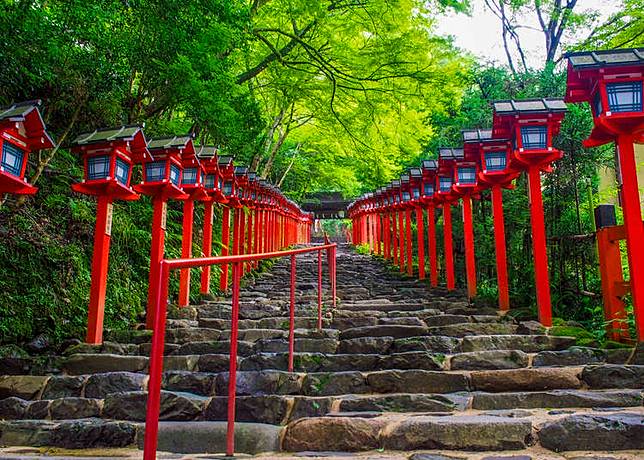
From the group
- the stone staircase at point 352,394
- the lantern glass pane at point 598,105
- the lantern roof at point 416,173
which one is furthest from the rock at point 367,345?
the lantern roof at point 416,173

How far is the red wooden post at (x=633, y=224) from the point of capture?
173 inches

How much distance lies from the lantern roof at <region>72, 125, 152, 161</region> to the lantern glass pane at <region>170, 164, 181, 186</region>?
0.62 m

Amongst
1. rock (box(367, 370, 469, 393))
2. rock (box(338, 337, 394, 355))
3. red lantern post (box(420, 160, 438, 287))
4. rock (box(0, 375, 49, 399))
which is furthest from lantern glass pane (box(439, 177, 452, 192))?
rock (box(0, 375, 49, 399))

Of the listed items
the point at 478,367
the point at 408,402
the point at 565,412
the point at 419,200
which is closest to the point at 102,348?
the point at 408,402

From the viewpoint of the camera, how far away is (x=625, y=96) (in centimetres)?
456

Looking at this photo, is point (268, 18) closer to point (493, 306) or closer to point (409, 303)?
point (409, 303)

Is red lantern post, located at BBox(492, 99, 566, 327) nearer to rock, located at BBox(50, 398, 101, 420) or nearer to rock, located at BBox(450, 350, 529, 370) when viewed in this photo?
rock, located at BBox(450, 350, 529, 370)

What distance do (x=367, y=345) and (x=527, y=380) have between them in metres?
1.65

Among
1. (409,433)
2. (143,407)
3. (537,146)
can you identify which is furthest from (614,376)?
(143,407)

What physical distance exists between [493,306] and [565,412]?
397cm

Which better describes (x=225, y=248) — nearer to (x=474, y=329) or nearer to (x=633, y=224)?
(x=474, y=329)

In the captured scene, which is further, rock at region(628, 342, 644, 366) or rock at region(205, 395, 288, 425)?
rock at region(628, 342, 644, 366)

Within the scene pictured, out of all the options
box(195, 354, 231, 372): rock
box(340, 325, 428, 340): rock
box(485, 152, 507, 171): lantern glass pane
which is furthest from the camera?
box(485, 152, 507, 171): lantern glass pane

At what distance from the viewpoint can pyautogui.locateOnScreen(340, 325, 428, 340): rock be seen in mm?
5539
